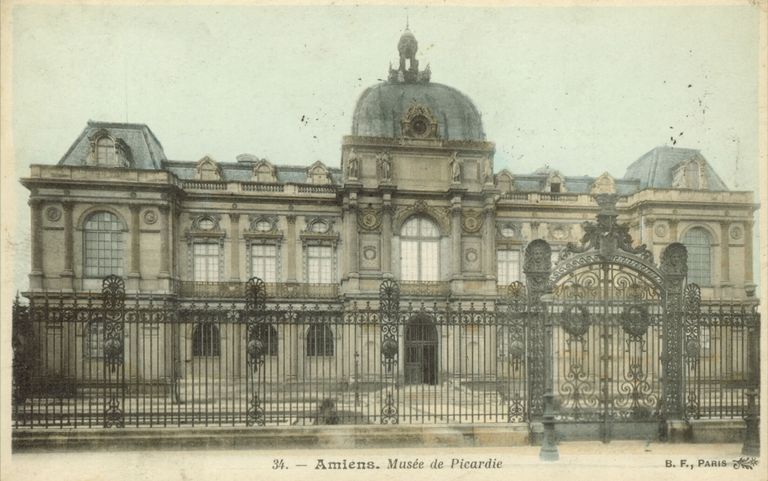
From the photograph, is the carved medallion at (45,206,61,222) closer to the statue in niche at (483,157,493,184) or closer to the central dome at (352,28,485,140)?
the central dome at (352,28,485,140)

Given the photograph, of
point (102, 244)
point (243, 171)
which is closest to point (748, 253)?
point (243, 171)

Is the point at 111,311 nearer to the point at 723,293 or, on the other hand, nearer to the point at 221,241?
the point at 221,241

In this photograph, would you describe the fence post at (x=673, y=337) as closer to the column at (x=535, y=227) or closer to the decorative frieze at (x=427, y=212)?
the decorative frieze at (x=427, y=212)

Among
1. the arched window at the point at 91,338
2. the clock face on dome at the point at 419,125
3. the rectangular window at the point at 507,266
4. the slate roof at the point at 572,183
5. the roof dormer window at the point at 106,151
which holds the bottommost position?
the arched window at the point at 91,338

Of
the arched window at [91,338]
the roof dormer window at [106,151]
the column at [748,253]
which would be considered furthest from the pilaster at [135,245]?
the column at [748,253]

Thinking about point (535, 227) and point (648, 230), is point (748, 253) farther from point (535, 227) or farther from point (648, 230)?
point (535, 227)

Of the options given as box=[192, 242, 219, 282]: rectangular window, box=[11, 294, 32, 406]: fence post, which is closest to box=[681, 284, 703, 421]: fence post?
box=[11, 294, 32, 406]: fence post
